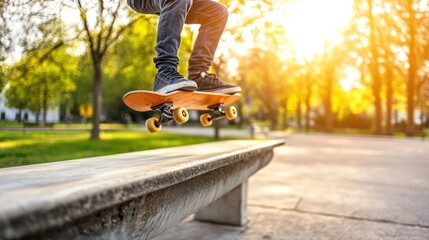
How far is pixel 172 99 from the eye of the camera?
2.60 m

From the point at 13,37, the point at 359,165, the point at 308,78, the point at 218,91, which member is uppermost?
the point at 308,78

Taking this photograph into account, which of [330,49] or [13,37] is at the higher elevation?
[330,49]

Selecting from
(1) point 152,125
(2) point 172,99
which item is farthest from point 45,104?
(2) point 172,99

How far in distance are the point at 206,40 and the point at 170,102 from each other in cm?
76

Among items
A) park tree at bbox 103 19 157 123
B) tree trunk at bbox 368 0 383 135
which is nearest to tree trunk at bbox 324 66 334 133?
tree trunk at bbox 368 0 383 135

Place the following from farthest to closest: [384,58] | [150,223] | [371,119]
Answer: [371,119] → [384,58] → [150,223]

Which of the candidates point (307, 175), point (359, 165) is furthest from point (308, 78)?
point (307, 175)

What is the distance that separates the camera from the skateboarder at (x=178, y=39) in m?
2.52

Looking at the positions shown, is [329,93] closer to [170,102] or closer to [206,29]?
[206,29]

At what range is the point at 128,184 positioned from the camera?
3.30 feet

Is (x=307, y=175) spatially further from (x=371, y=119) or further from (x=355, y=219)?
(x=371, y=119)

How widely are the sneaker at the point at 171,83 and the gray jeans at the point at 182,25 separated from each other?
6 centimetres

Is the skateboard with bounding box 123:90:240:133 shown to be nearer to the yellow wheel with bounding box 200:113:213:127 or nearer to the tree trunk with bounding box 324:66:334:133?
the yellow wheel with bounding box 200:113:213:127

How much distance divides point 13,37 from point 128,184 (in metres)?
2.16
